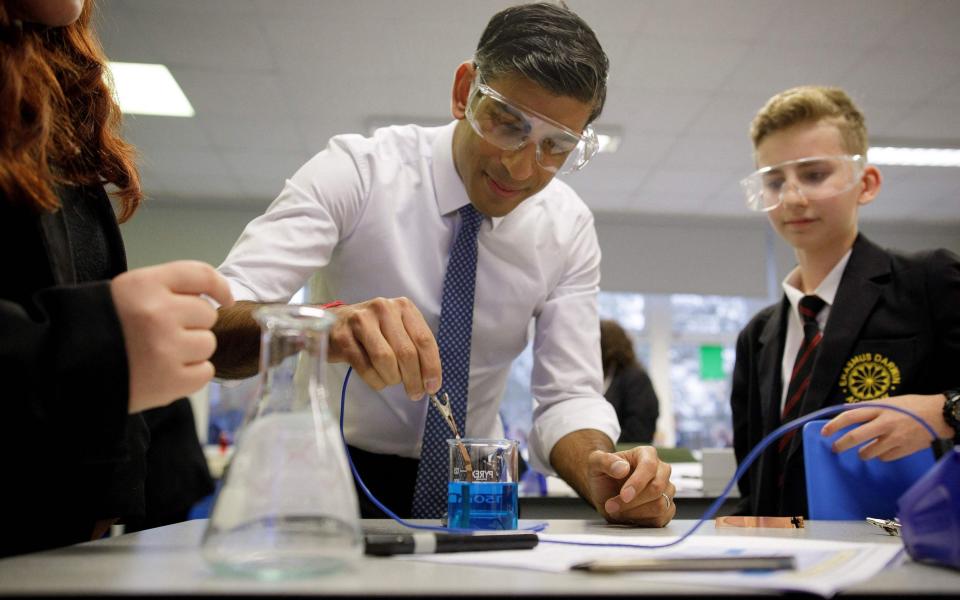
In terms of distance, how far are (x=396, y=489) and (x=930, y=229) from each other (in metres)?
7.71

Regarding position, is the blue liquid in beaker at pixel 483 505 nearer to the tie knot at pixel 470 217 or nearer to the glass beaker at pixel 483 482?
the glass beaker at pixel 483 482

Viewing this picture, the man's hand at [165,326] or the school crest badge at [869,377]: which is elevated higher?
the school crest badge at [869,377]

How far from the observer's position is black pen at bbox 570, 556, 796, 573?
0.61 meters

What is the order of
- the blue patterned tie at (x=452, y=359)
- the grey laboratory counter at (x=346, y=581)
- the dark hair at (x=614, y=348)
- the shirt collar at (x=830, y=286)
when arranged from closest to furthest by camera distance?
the grey laboratory counter at (x=346, y=581)
the blue patterned tie at (x=452, y=359)
the shirt collar at (x=830, y=286)
the dark hair at (x=614, y=348)

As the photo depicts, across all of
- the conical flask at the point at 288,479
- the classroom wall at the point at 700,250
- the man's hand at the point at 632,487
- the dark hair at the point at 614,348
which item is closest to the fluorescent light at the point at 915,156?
the classroom wall at the point at 700,250

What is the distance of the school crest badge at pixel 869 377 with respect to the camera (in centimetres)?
170

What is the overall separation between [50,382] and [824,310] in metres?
1.75

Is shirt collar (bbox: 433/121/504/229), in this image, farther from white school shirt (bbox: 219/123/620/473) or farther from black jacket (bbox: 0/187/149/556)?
black jacket (bbox: 0/187/149/556)

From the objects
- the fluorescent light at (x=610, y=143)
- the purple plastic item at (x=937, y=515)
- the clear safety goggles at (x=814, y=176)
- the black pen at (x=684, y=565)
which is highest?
the fluorescent light at (x=610, y=143)

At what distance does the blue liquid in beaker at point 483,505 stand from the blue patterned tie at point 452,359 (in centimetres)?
35

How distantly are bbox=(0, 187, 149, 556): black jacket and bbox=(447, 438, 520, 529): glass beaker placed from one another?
1.45ft

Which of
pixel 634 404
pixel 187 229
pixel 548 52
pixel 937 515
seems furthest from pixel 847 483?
pixel 187 229

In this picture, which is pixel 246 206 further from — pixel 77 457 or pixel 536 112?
pixel 77 457

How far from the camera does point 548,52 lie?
1447mm
